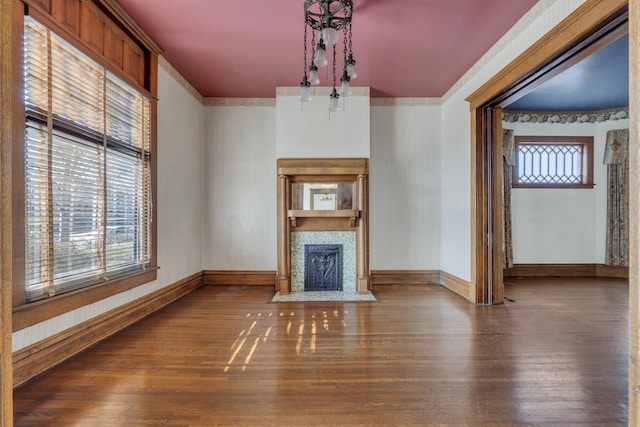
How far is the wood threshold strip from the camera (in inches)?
78.7

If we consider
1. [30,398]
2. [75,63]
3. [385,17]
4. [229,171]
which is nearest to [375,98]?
[385,17]

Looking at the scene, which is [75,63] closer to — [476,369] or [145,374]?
[145,374]

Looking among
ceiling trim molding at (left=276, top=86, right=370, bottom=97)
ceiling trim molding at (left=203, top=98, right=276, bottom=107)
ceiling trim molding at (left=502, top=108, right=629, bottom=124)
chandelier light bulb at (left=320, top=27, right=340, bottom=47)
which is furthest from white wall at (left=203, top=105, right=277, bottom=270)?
ceiling trim molding at (left=502, top=108, right=629, bottom=124)

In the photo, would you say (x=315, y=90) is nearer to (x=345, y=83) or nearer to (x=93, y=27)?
(x=345, y=83)

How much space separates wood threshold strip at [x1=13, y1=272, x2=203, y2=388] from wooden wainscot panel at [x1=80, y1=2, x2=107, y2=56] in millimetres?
2303

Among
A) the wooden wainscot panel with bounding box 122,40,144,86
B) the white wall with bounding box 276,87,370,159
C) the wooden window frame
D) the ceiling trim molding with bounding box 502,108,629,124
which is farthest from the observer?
the ceiling trim molding with bounding box 502,108,629,124

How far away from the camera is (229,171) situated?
4934 mm

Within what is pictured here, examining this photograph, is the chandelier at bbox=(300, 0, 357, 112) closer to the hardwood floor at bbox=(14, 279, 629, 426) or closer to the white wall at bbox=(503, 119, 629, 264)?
the hardwood floor at bbox=(14, 279, 629, 426)

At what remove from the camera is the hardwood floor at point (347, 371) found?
1.72 metres

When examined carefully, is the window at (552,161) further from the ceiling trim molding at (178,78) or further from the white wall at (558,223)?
the ceiling trim molding at (178,78)

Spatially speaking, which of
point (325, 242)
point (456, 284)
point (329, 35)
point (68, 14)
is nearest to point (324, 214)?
point (325, 242)

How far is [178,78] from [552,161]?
20.4 feet

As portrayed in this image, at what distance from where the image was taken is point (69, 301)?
2305 millimetres

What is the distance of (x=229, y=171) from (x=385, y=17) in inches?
124
